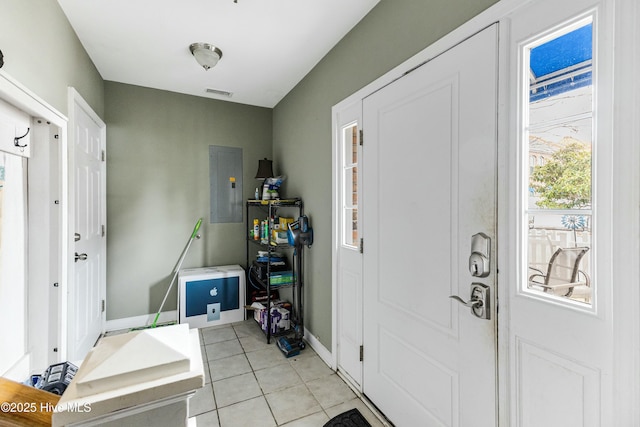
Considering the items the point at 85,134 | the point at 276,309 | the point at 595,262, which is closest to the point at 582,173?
the point at 595,262

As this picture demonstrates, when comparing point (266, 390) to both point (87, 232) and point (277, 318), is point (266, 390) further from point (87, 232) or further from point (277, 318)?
point (87, 232)

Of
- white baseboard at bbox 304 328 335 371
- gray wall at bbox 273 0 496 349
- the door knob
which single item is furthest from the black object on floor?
the door knob

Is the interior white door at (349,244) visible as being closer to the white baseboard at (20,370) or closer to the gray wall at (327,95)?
the gray wall at (327,95)

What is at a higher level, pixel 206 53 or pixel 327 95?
pixel 206 53

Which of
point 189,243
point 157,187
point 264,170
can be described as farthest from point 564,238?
point 157,187

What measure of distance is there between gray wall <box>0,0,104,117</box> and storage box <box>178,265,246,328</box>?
1860mm

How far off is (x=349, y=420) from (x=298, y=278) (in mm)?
1272

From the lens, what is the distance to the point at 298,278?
2.79 metres

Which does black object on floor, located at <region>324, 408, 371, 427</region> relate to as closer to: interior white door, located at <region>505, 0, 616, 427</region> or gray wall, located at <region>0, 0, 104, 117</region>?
interior white door, located at <region>505, 0, 616, 427</region>

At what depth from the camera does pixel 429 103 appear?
4.65ft

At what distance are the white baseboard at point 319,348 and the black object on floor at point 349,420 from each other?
0.49m

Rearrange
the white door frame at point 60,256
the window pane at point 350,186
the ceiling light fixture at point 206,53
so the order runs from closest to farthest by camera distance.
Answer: the white door frame at point 60,256
the window pane at point 350,186
the ceiling light fixture at point 206,53

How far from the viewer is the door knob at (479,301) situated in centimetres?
117

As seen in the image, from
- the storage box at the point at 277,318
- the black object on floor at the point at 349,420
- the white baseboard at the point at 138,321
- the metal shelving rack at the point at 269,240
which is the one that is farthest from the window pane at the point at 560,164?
the white baseboard at the point at 138,321
